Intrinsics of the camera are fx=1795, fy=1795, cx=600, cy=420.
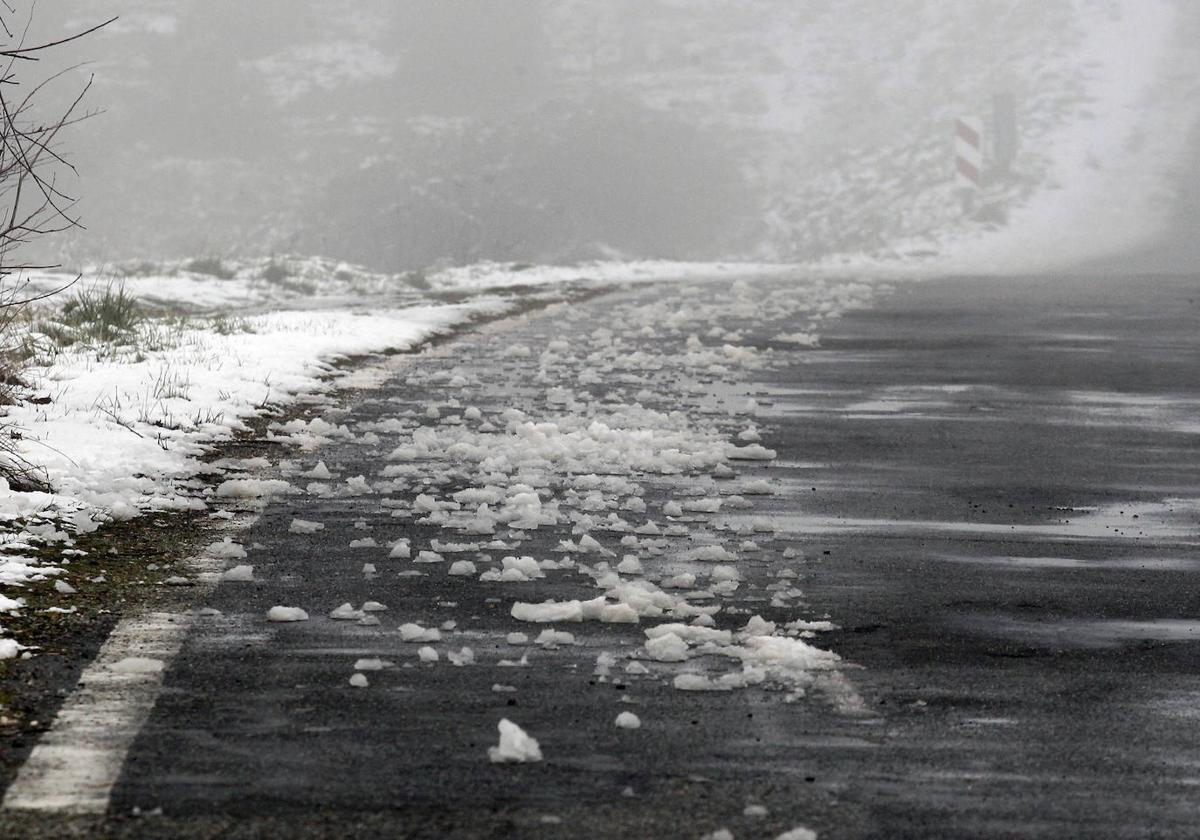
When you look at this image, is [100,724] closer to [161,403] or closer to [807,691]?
[807,691]

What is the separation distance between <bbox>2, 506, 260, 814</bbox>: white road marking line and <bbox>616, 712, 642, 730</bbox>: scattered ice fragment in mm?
1188

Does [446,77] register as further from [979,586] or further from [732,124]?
[979,586]

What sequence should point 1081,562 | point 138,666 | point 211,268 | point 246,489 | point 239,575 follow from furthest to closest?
point 211,268, point 246,489, point 1081,562, point 239,575, point 138,666

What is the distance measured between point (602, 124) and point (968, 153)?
35.9 feet

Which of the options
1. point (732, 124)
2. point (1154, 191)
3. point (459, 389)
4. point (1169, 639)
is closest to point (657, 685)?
point (1169, 639)

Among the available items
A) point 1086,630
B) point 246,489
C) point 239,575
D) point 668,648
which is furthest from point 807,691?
point 246,489

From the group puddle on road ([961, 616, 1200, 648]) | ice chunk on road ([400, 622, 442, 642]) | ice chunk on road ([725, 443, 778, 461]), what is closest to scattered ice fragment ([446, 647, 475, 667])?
ice chunk on road ([400, 622, 442, 642])

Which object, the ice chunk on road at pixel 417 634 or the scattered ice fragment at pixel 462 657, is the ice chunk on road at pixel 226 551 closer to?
the ice chunk on road at pixel 417 634

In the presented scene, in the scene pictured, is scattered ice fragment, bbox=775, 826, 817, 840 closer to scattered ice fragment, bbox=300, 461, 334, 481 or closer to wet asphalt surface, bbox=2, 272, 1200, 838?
wet asphalt surface, bbox=2, 272, 1200, 838

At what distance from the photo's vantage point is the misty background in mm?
46250

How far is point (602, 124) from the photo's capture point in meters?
53.2

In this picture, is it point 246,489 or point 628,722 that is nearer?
point 628,722

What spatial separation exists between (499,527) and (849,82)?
5267 centimetres

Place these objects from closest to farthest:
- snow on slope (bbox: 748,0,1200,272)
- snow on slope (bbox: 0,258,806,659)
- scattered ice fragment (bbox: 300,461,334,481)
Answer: snow on slope (bbox: 0,258,806,659)
scattered ice fragment (bbox: 300,461,334,481)
snow on slope (bbox: 748,0,1200,272)
